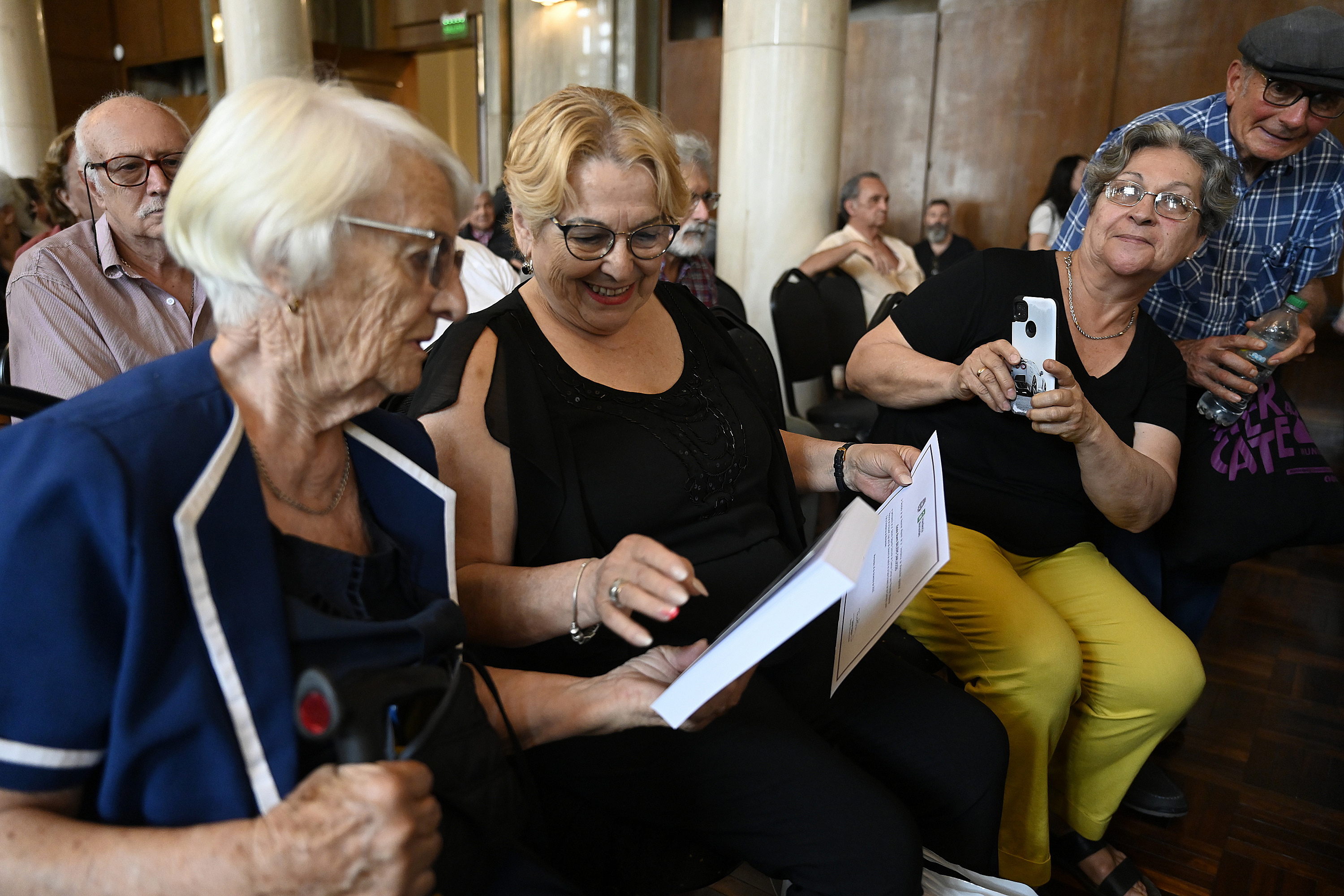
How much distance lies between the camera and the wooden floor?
197 centimetres

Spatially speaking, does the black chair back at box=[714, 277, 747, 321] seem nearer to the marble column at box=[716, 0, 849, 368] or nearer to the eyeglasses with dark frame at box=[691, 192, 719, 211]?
the eyeglasses with dark frame at box=[691, 192, 719, 211]

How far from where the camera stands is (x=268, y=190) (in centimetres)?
90

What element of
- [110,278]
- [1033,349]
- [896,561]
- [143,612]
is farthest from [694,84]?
[143,612]

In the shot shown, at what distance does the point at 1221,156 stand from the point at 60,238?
2601 millimetres

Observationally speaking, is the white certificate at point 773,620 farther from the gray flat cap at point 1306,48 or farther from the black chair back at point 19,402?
the gray flat cap at point 1306,48

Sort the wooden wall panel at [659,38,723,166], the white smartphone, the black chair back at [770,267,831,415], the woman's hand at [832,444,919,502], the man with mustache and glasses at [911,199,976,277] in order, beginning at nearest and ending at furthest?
the woman's hand at [832,444,919,502]
the white smartphone
the black chair back at [770,267,831,415]
the man with mustache and glasses at [911,199,976,277]
the wooden wall panel at [659,38,723,166]

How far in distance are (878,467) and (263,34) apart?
636cm

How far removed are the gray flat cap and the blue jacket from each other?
2402 mm

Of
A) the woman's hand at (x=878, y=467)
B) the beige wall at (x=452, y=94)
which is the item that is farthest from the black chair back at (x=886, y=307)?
the beige wall at (x=452, y=94)

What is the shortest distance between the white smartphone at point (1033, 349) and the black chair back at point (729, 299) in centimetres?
186

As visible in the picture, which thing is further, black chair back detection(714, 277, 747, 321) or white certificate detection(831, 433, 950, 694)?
black chair back detection(714, 277, 747, 321)

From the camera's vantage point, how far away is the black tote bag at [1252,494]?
6.88 ft

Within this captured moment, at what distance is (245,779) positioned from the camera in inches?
33.7

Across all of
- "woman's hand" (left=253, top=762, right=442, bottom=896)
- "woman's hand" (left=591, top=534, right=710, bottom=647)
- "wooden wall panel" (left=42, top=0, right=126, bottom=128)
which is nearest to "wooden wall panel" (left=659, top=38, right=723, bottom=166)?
"woman's hand" (left=591, top=534, right=710, bottom=647)
